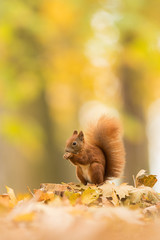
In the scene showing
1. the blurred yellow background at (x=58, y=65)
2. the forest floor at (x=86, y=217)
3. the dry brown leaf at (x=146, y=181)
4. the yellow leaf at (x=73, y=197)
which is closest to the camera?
the forest floor at (x=86, y=217)

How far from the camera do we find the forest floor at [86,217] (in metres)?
0.83

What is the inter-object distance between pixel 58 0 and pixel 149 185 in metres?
3.50

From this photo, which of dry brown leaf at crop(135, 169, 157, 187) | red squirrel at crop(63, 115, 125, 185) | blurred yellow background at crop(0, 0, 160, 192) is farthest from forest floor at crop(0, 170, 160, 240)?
blurred yellow background at crop(0, 0, 160, 192)

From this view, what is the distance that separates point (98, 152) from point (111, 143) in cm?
9

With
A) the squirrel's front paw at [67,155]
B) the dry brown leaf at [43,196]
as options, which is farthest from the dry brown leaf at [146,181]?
the dry brown leaf at [43,196]

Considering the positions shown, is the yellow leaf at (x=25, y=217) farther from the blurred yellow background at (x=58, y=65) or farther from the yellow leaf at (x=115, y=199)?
the blurred yellow background at (x=58, y=65)

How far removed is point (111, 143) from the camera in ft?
6.12

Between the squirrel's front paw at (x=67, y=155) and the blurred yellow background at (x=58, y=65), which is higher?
the blurred yellow background at (x=58, y=65)

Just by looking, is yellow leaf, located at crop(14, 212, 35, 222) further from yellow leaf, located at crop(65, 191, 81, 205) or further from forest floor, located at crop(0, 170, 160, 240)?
yellow leaf, located at crop(65, 191, 81, 205)

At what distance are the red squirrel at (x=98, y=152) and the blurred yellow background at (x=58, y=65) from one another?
249 centimetres

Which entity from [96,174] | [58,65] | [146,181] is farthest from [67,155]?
[58,65]

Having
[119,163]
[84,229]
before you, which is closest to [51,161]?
[119,163]

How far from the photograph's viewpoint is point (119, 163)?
1.83 meters

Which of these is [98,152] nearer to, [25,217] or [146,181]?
[146,181]
